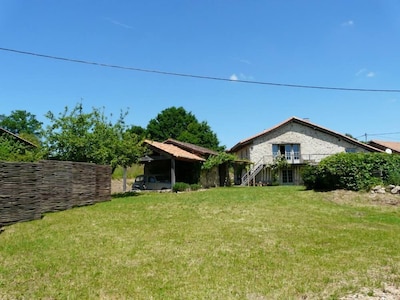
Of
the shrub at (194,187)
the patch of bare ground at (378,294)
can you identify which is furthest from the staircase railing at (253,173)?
the patch of bare ground at (378,294)

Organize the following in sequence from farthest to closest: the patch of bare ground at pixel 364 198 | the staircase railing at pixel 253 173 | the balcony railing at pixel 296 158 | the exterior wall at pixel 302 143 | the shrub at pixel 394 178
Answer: the exterior wall at pixel 302 143 < the balcony railing at pixel 296 158 < the staircase railing at pixel 253 173 < the shrub at pixel 394 178 < the patch of bare ground at pixel 364 198

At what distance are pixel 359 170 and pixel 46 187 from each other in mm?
14747

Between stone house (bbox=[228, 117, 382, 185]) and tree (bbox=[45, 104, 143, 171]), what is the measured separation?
1746cm

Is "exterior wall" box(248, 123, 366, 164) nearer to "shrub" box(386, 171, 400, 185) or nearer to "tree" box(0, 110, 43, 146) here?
"shrub" box(386, 171, 400, 185)

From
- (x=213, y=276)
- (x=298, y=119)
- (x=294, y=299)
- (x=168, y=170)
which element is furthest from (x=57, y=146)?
(x=298, y=119)

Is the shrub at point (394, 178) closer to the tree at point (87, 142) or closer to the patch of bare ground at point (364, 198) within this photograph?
the patch of bare ground at point (364, 198)

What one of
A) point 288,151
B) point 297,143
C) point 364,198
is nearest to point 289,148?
point 288,151

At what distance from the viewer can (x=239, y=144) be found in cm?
3806

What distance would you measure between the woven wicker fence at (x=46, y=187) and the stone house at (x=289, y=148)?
21310 mm

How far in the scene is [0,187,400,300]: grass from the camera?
5.27m

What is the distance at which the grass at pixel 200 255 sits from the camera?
17.3ft

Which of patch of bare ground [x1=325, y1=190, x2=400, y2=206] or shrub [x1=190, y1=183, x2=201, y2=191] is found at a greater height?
shrub [x1=190, y1=183, x2=201, y2=191]

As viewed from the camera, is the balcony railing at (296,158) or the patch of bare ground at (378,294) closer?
the patch of bare ground at (378,294)

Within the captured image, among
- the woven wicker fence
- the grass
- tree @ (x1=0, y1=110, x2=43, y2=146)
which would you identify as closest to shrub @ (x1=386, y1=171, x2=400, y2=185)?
the grass
